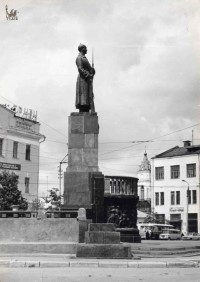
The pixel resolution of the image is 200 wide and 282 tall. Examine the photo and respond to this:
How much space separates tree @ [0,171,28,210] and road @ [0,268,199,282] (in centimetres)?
2675

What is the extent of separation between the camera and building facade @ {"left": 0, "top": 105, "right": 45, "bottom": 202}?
46.8 metres

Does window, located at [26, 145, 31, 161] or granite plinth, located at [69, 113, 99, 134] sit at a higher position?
window, located at [26, 145, 31, 161]

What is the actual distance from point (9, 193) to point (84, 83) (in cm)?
2290

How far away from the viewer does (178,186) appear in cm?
6806

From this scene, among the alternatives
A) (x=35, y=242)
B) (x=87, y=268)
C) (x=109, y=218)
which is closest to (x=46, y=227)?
(x=35, y=242)

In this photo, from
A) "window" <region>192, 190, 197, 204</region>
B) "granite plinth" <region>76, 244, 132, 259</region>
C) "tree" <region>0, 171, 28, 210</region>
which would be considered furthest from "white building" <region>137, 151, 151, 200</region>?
"granite plinth" <region>76, 244, 132, 259</region>

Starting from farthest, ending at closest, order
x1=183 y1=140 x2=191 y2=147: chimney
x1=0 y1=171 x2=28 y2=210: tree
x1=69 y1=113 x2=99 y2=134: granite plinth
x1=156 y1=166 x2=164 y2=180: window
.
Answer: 1. x1=156 y1=166 x2=164 y2=180: window
2. x1=183 y1=140 x2=191 y2=147: chimney
3. x1=0 y1=171 x2=28 y2=210: tree
4. x1=69 y1=113 x2=99 y2=134: granite plinth

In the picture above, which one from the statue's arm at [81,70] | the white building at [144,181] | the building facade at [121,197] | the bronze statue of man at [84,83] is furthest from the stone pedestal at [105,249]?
the white building at [144,181]

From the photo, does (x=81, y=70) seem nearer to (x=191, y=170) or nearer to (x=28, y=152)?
(x=28, y=152)

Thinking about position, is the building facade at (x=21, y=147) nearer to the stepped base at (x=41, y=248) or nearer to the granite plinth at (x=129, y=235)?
the granite plinth at (x=129, y=235)

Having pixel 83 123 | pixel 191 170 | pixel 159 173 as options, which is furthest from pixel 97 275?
pixel 159 173

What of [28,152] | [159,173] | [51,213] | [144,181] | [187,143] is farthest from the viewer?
[144,181]

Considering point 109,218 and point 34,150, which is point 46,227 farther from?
point 34,150

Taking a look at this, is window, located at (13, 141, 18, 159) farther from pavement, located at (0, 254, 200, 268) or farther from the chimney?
pavement, located at (0, 254, 200, 268)
